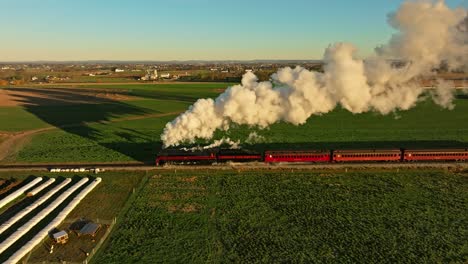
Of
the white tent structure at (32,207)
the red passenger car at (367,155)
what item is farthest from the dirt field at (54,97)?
the red passenger car at (367,155)

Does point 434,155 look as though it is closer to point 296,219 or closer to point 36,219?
point 296,219

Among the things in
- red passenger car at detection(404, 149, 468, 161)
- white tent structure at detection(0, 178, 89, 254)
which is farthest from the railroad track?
white tent structure at detection(0, 178, 89, 254)

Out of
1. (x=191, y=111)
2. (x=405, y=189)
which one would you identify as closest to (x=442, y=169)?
(x=405, y=189)

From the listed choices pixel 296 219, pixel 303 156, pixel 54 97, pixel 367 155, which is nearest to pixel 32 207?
pixel 296 219

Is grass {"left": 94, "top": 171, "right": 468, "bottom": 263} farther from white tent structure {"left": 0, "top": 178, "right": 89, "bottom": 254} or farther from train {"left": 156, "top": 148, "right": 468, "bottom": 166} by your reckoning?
white tent structure {"left": 0, "top": 178, "right": 89, "bottom": 254}

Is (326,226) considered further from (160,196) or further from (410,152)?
(410,152)

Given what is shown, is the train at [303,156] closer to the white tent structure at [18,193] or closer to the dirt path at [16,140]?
the white tent structure at [18,193]
